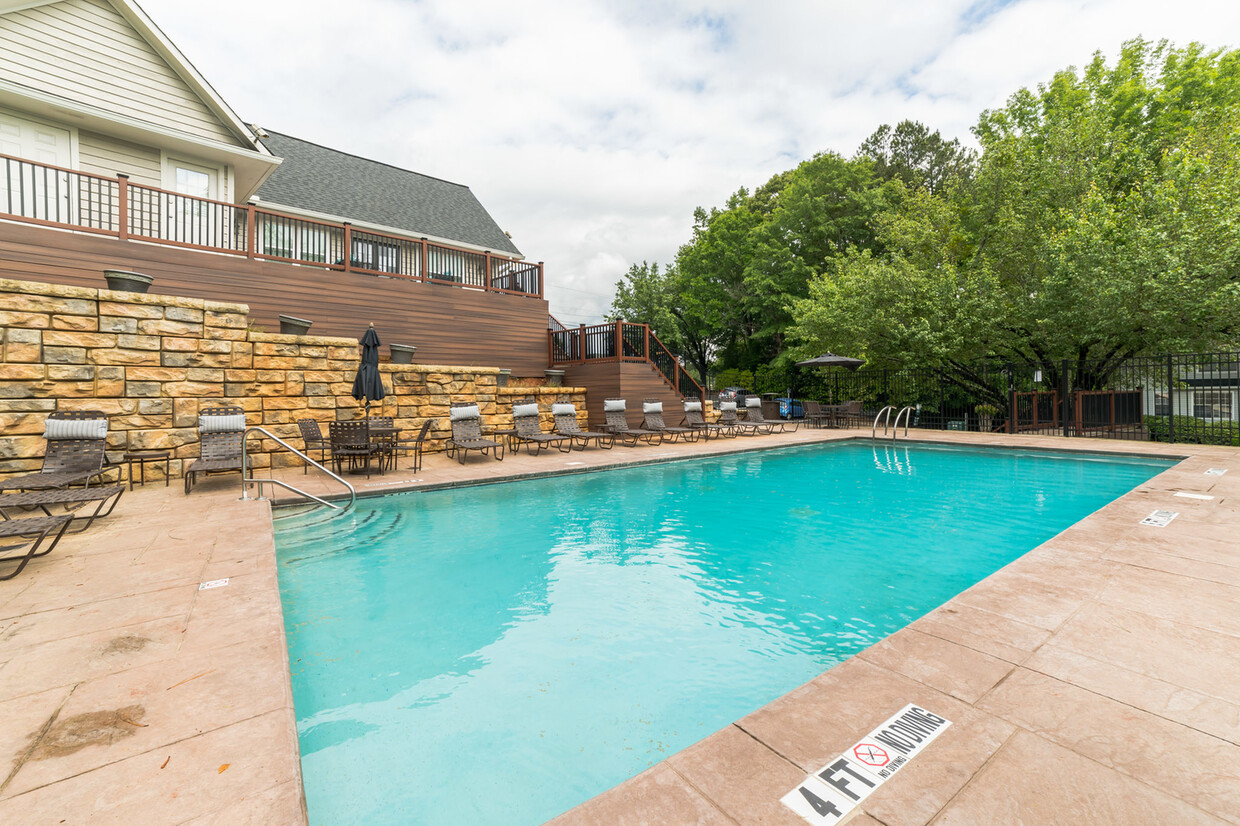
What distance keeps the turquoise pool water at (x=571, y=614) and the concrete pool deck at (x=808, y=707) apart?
54cm

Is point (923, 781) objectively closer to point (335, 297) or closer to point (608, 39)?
→ point (608, 39)

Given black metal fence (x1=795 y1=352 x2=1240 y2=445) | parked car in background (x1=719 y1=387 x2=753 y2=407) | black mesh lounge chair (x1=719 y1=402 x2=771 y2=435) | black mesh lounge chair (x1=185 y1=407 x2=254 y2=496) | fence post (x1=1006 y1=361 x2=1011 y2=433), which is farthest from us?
parked car in background (x1=719 y1=387 x2=753 y2=407)

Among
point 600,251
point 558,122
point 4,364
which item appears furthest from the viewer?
point 600,251

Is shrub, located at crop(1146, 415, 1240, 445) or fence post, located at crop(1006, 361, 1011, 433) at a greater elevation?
fence post, located at crop(1006, 361, 1011, 433)

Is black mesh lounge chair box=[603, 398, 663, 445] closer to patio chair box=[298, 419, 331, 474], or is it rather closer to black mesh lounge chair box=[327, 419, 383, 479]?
black mesh lounge chair box=[327, 419, 383, 479]

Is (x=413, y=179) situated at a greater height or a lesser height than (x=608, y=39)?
greater

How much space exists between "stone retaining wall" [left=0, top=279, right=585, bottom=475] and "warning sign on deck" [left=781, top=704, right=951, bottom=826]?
891 cm

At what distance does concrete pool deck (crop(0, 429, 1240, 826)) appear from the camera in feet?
5.16

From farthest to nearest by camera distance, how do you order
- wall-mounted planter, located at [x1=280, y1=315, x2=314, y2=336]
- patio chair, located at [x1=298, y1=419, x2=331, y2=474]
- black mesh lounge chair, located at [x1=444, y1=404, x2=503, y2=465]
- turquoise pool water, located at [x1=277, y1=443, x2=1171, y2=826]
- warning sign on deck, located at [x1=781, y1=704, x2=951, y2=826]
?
1. black mesh lounge chair, located at [x1=444, y1=404, x2=503, y2=465]
2. wall-mounted planter, located at [x1=280, y1=315, x2=314, y2=336]
3. patio chair, located at [x1=298, y1=419, x2=331, y2=474]
4. turquoise pool water, located at [x1=277, y1=443, x2=1171, y2=826]
5. warning sign on deck, located at [x1=781, y1=704, x2=951, y2=826]

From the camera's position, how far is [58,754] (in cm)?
179

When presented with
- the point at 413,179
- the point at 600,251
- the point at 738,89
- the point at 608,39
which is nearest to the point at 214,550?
the point at 608,39

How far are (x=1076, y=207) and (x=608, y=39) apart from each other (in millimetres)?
14790

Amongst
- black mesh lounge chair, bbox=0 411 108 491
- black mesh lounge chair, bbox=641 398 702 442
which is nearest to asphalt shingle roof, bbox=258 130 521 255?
black mesh lounge chair, bbox=641 398 702 442

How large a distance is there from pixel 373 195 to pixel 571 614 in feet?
55.0
